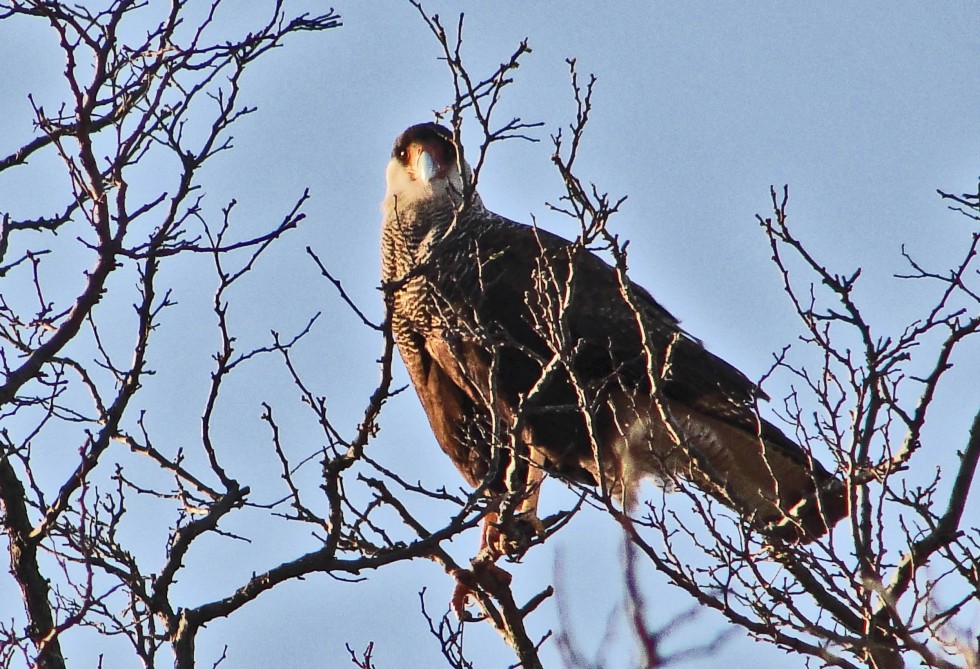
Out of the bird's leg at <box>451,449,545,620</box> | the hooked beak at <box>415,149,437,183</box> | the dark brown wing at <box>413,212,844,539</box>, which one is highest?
the hooked beak at <box>415,149,437,183</box>

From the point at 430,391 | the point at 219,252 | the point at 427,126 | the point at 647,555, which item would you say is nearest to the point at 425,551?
the point at 647,555

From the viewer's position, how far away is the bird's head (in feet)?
22.3

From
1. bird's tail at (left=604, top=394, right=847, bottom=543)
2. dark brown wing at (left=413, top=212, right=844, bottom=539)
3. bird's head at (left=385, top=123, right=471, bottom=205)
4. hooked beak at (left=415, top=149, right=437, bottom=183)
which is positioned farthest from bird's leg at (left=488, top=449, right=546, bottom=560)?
hooked beak at (left=415, top=149, right=437, bottom=183)

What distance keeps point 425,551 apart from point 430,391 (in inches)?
84.3

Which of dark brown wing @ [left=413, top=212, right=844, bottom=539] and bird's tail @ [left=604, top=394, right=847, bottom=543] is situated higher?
dark brown wing @ [left=413, top=212, right=844, bottom=539]

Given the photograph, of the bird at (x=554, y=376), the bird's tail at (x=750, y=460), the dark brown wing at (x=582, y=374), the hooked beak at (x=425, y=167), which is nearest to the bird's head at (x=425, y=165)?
the hooked beak at (x=425, y=167)

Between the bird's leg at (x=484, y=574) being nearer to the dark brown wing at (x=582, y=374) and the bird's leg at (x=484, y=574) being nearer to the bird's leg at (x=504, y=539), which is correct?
the bird's leg at (x=504, y=539)

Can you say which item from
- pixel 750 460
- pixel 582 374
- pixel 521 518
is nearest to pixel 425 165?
pixel 582 374

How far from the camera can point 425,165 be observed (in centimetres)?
687

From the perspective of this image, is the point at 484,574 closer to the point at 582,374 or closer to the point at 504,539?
the point at 504,539

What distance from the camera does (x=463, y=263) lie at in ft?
19.6

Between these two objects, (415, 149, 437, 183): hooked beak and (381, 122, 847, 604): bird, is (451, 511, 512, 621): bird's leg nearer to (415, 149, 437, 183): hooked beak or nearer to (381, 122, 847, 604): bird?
(381, 122, 847, 604): bird

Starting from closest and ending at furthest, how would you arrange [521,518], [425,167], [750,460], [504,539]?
[521,518], [504,539], [750,460], [425,167]

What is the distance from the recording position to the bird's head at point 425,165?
6797 millimetres
